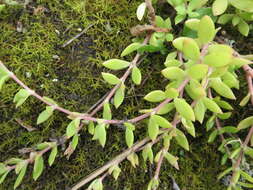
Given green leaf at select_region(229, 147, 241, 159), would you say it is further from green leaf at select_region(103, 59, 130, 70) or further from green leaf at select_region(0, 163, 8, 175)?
green leaf at select_region(0, 163, 8, 175)

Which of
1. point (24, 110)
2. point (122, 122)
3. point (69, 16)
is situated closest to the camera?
point (122, 122)

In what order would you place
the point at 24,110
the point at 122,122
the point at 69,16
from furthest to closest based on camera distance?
the point at 69,16 < the point at 24,110 < the point at 122,122

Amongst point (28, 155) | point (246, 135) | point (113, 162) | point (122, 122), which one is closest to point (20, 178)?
point (28, 155)

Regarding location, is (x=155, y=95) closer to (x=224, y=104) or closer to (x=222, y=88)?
(x=222, y=88)

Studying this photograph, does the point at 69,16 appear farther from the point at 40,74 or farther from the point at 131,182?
the point at 131,182

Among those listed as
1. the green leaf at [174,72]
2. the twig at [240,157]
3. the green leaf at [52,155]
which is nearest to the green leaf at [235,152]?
the twig at [240,157]

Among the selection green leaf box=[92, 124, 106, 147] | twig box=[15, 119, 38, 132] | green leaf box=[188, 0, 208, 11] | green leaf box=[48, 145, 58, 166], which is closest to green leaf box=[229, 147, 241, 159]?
green leaf box=[92, 124, 106, 147]
